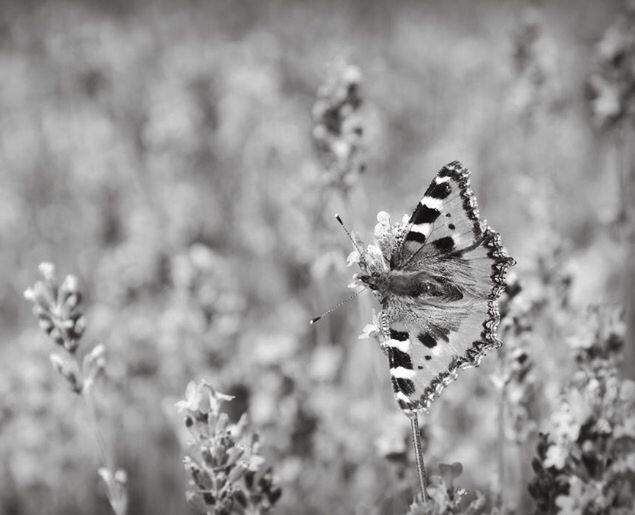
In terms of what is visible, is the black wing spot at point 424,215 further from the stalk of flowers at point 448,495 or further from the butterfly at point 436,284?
the stalk of flowers at point 448,495

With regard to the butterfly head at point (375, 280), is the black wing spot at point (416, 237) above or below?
above

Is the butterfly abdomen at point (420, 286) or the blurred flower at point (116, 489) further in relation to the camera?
the butterfly abdomen at point (420, 286)

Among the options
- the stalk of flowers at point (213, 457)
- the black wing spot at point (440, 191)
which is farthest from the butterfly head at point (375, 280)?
the stalk of flowers at point (213, 457)

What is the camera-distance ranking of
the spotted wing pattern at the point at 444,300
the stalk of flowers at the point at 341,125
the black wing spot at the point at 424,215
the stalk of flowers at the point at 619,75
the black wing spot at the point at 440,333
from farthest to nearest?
the stalk of flowers at the point at 619,75, the stalk of flowers at the point at 341,125, the black wing spot at the point at 424,215, the black wing spot at the point at 440,333, the spotted wing pattern at the point at 444,300

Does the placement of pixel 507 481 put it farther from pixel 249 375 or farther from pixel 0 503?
pixel 0 503

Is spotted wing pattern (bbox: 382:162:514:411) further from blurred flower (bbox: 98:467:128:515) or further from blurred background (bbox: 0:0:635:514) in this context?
blurred flower (bbox: 98:467:128:515)

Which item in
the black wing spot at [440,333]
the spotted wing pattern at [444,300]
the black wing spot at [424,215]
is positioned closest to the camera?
the spotted wing pattern at [444,300]

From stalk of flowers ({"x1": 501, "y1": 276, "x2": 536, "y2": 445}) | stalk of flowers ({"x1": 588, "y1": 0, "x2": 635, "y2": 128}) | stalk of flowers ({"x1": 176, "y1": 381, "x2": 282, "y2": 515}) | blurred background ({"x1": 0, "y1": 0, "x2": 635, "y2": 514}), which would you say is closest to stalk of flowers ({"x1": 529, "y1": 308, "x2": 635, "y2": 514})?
stalk of flowers ({"x1": 501, "y1": 276, "x2": 536, "y2": 445})

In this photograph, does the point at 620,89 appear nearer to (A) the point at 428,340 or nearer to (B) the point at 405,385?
(A) the point at 428,340
